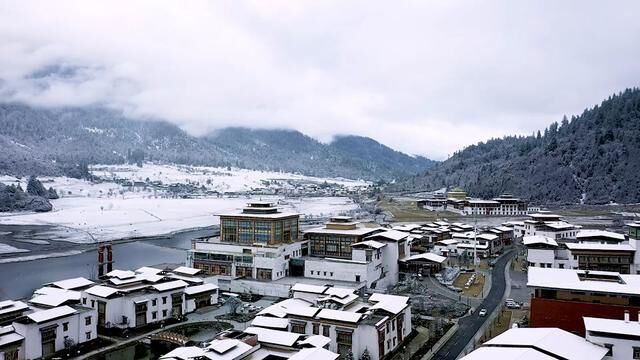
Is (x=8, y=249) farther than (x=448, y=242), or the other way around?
(x=8, y=249)

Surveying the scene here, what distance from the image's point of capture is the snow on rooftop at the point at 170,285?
117 ft

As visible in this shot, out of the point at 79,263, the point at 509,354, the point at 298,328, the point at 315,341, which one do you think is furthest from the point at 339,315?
the point at 79,263

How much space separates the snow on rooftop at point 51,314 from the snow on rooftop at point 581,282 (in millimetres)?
27015

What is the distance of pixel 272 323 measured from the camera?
93.9 feet

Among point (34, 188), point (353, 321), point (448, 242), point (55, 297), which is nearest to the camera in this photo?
point (353, 321)

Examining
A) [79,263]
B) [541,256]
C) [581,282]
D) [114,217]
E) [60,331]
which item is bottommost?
[79,263]

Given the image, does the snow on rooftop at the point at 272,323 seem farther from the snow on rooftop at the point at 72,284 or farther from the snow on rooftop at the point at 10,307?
the snow on rooftop at the point at 72,284

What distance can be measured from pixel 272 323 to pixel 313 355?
655cm

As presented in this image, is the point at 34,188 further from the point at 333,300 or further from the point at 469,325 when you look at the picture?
the point at 469,325

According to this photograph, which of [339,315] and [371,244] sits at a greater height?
[371,244]

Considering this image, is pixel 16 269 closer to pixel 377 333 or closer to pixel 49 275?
pixel 49 275

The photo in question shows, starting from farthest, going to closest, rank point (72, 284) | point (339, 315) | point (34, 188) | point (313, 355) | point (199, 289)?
1. point (34, 188)
2. point (199, 289)
3. point (72, 284)
4. point (339, 315)
5. point (313, 355)

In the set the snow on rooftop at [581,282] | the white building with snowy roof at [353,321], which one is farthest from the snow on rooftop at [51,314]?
the snow on rooftop at [581,282]

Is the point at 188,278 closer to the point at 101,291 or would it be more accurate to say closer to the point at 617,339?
the point at 101,291
